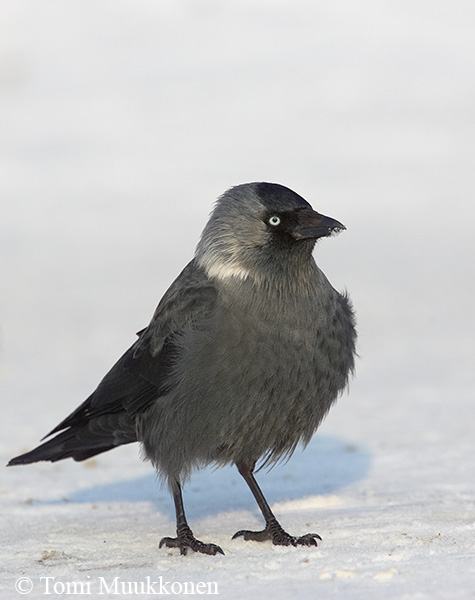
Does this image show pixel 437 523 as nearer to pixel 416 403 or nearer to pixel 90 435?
pixel 90 435

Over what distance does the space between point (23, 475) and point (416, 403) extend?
11.6 feet

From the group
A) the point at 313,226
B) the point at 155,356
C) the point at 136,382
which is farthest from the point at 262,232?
the point at 136,382

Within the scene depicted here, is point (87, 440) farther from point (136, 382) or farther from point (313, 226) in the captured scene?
point (313, 226)

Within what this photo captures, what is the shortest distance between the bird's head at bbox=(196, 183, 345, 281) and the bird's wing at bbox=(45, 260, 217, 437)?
0.53 feet

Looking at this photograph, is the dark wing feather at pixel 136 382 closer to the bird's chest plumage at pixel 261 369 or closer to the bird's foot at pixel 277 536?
the bird's chest plumage at pixel 261 369

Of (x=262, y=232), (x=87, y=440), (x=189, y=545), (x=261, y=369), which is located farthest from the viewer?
(x=87, y=440)

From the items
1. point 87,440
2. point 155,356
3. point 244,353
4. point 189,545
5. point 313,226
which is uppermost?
point 313,226

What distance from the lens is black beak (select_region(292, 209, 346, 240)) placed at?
5172 millimetres

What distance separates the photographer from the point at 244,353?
506cm

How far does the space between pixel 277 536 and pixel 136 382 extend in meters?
1.15

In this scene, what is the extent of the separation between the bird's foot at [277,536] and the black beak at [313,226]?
4.91 feet

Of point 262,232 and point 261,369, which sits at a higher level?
point 262,232

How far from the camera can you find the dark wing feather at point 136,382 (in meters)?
5.39

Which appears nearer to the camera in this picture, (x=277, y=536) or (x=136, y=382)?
(x=277, y=536)
